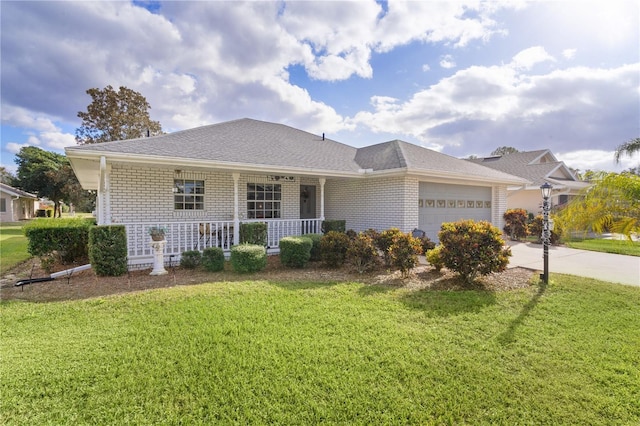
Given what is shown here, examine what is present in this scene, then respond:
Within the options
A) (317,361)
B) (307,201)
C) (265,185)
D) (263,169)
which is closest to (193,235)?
(263,169)

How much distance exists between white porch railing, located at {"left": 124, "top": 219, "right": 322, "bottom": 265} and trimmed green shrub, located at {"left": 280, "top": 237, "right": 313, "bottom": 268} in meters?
1.82

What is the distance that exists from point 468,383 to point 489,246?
392cm

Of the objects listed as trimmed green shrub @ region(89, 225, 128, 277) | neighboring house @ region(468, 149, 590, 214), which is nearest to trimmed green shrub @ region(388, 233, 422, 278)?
trimmed green shrub @ region(89, 225, 128, 277)

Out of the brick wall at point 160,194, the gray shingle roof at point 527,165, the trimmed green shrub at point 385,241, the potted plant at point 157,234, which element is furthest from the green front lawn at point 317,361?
the gray shingle roof at point 527,165

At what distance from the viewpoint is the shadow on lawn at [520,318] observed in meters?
3.99

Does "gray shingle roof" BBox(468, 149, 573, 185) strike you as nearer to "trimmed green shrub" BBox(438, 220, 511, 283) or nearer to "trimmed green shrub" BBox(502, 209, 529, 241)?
"trimmed green shrub" BBox(502, 209, 529, 241)

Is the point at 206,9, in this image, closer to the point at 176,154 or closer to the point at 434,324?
the point at 176,154

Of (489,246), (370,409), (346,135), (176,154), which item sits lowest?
(370,409)

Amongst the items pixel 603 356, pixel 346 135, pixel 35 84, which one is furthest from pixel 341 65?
pixel 35 84

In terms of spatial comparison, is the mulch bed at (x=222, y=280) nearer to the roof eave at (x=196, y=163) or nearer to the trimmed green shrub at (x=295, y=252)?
the trimmed green shrub at (x=295, y=252)

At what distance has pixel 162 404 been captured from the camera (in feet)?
8.92

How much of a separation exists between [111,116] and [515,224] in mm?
29833

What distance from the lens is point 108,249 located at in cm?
684

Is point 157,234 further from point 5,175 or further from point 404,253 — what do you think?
point 5,175
